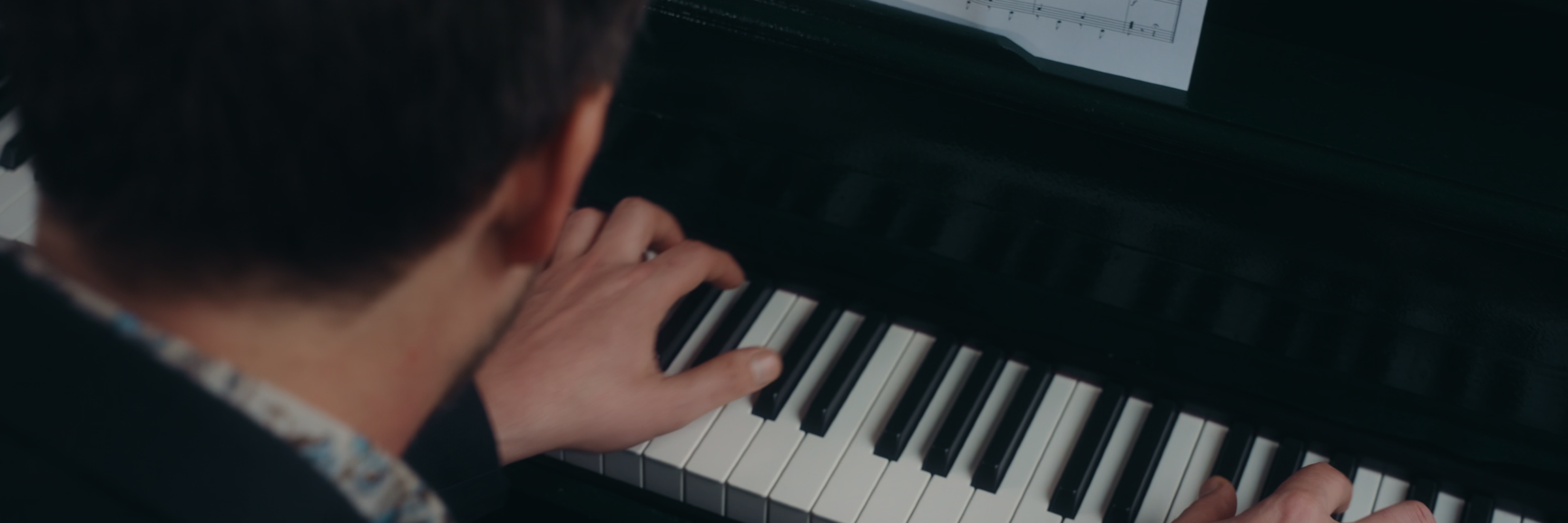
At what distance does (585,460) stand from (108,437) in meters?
0.85

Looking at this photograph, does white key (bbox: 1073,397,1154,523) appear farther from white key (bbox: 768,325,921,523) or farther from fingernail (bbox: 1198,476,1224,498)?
white key (bbox: 768,325,921,523)

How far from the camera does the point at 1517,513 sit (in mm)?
1475

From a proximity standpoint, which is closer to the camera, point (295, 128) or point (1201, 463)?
point (295, 128)

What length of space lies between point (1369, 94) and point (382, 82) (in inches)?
44.7

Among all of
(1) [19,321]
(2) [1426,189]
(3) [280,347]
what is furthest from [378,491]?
(2) [1426,189]

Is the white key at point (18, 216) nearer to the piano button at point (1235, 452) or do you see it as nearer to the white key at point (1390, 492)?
the piano button at point (1235, 452)

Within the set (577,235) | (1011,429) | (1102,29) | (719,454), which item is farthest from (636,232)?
(1102,29)

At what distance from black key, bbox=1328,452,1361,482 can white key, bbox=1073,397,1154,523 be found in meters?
0.23

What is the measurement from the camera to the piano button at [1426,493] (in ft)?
4.87

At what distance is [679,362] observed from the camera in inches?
63.2

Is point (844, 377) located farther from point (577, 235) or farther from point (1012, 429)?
point (577, 235)

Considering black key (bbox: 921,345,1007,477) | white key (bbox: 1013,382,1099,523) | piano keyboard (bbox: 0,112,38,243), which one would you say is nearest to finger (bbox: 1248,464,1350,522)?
white key (bbox: 1013,382,1099,523)

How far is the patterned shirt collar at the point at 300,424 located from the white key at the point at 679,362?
0.62 meters

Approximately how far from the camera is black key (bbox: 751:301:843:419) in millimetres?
1538
